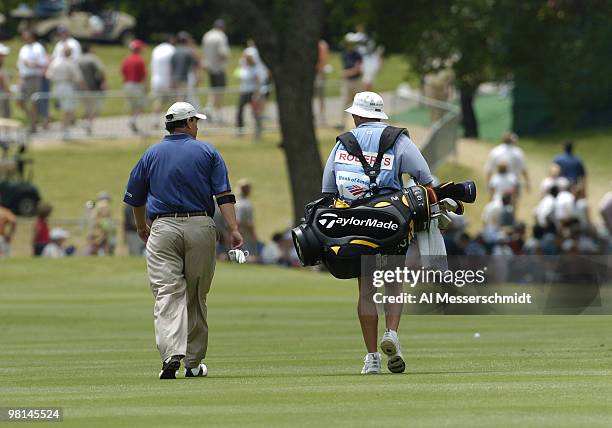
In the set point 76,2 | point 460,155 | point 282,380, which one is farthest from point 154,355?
point 76,2

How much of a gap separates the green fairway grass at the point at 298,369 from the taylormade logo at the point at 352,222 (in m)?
0.98

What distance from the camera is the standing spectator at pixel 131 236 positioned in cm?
3125

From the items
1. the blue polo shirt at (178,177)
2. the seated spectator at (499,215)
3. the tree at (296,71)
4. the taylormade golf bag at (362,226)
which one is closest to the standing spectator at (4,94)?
the tree at (296,71)

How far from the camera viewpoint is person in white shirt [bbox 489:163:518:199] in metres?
33.2

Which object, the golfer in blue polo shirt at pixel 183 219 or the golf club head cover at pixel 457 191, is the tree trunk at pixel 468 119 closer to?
the golf club head cover at pixel 457 191

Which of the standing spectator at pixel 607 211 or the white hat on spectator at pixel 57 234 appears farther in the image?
the white hat on spectator at pixel 57 234

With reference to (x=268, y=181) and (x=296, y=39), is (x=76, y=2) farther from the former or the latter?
(x=296, y=39)

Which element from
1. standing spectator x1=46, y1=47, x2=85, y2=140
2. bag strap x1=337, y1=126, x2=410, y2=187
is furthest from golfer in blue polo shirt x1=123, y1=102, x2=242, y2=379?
standing spectator x1=46, y1=47, x2=85, y2=140

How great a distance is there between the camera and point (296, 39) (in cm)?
3106

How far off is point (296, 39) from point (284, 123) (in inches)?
57.8

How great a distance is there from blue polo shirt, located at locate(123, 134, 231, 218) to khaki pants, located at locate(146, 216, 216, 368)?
11 cm

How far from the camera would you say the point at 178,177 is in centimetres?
1256

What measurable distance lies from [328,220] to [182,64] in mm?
26409

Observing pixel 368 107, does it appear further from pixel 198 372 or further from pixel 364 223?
pixel 198 372
